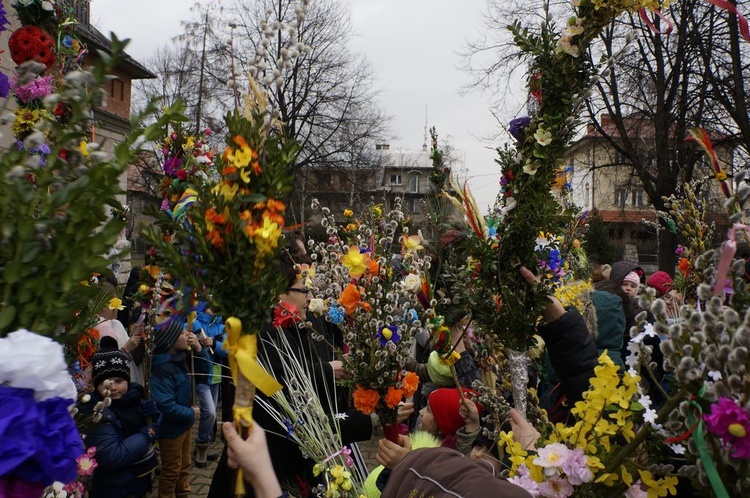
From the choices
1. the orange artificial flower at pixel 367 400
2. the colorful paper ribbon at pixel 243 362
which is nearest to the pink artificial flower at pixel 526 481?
the colorful paper ribbon at pixel 243 362

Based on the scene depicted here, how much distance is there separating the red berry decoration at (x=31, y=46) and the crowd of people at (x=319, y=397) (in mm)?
1704

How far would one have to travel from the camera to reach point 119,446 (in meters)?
4.20

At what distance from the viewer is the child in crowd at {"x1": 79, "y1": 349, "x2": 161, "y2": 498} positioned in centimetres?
414

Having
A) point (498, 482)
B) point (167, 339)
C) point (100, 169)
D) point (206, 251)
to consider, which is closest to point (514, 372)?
point (498, 482)

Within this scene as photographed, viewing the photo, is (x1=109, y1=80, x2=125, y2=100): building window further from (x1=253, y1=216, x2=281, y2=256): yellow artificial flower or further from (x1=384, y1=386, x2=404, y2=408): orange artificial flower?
(x1=253, y1=216, x2=281, y2=256): yellow artificial flower

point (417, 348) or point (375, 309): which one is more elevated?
point (375, 309)

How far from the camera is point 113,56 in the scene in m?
1.41

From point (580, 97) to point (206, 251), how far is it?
1.58 m

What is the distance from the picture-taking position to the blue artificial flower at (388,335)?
261cm

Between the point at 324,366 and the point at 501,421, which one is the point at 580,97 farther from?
the point at 324,366

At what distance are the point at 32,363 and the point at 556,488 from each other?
1.43m

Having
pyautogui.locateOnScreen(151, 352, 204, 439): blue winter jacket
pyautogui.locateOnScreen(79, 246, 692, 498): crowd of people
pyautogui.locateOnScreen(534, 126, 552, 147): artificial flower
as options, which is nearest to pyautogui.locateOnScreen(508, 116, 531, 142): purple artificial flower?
pyautogui.locateOnScreen(534, 126, 552, 147): artificial flower

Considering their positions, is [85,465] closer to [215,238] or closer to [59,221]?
[215,238]

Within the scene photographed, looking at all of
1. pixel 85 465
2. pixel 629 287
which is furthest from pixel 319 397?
pixel 629 287
